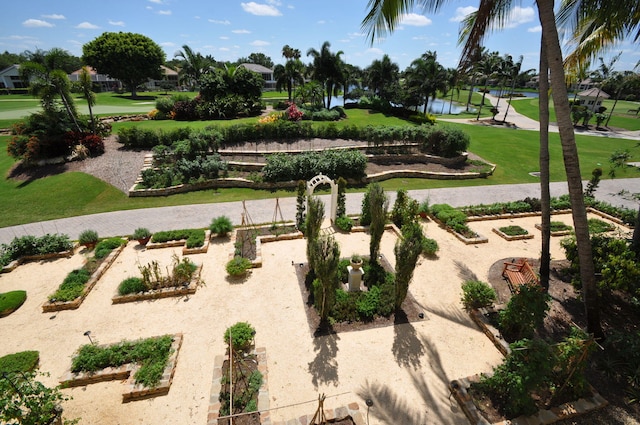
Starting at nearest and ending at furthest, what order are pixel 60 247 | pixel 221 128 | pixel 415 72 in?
1. pixel 60 247
2. pixel 221 128
3. pixel 415 72

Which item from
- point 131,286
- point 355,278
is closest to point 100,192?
point 131,286

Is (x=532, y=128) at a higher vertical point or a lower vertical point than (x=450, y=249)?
higher

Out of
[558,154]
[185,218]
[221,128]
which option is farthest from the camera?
[558,154]

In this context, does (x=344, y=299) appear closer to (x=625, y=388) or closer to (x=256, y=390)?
(x=256, y=390)

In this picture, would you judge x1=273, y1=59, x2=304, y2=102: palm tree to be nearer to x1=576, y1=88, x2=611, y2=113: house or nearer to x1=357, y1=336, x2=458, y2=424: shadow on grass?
x1=357, y1=336, x2=458, y2=424: shadow on grass

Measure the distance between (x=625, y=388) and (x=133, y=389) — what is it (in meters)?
10.8

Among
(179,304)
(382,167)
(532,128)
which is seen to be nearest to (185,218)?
(179,304)

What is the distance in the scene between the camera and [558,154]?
25.8 meters

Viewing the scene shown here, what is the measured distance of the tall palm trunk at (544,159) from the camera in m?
8.19

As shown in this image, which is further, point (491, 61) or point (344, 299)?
point (491, 61)

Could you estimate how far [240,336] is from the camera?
288 inches

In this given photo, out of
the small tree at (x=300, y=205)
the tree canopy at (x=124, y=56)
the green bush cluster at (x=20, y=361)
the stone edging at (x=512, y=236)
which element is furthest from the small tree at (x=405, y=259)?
the tree canopy at (x=124, y=56)

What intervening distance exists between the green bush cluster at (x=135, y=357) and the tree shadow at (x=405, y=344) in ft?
→ 18.5

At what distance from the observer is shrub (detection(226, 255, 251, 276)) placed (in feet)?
33.1
